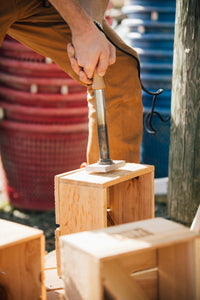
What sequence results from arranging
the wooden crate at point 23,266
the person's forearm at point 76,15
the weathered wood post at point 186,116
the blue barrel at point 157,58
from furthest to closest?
the blue barrel at point 157,58
the weathered wood post at point 186,116
the person's forearm at point 76,15
the wooden crate at point 23,266

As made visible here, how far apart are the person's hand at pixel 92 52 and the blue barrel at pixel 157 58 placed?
1.83m

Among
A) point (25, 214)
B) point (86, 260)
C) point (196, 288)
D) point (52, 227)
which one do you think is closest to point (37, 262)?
point (86, 260)

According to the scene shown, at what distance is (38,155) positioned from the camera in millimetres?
3604

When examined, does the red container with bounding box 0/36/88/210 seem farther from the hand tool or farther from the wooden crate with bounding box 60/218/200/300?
the wooden crate with bounding box 60/218/200/300

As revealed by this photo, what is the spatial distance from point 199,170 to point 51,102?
4.22ft

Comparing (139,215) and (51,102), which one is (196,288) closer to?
(139,215)

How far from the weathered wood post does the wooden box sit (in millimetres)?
920

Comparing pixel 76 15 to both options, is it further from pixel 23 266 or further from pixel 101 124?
pixel 23 266

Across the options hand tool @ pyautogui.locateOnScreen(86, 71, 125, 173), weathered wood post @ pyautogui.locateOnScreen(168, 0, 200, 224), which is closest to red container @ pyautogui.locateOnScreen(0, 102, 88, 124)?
weathered wood post @ pyautogui.locateOnScreen(168, 0, 200, 224)

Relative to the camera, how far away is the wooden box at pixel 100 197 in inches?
65.7

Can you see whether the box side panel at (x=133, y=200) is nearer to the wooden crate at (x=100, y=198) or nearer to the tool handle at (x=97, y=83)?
the wooden crate at (x=100, y=198)

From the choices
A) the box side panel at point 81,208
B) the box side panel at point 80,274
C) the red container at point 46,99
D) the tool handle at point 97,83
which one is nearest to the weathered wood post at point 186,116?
the red container at point 46,99

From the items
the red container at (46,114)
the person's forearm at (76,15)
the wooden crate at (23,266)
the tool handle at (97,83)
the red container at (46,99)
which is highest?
the person's forearm at (76,15)

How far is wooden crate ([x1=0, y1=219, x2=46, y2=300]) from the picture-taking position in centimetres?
134
